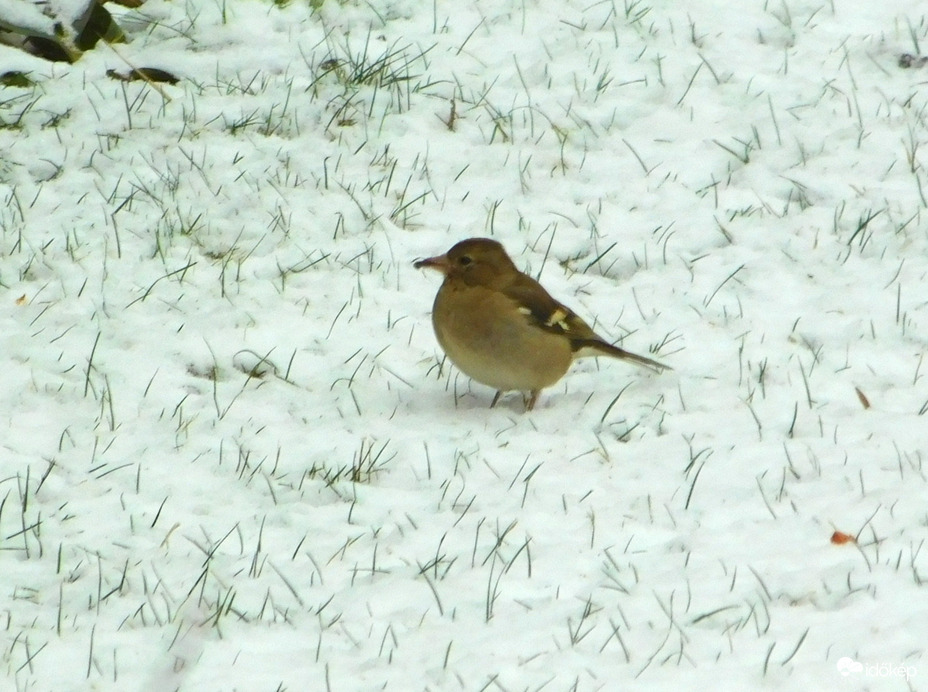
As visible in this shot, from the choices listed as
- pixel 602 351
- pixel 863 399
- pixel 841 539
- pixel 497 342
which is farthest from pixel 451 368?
pixel 841 539

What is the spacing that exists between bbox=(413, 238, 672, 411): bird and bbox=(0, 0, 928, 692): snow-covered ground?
0.18 m

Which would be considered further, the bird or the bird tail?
the bird tail

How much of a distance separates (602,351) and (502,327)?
1.42 feet

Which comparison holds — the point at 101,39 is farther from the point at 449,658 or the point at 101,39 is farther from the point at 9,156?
the point at 449,658

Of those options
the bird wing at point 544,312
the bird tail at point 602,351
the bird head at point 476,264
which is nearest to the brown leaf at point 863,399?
the bird tail at point 602,351

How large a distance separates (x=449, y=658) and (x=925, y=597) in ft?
4.50

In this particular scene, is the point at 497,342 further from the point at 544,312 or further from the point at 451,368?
the point at 451,368

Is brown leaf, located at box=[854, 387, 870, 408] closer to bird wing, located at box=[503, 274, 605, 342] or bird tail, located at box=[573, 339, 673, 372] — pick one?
bird tail, located at box=[573, 339, 673, 372]

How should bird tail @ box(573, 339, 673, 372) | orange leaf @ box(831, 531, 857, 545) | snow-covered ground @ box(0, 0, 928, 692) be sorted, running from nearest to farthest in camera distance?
snow-covered ground @ box(0, 0, 928, 692) < orange leaf @ box(831, 531, 857, 545) < bird tail @ box(573, 339, 673, 372)

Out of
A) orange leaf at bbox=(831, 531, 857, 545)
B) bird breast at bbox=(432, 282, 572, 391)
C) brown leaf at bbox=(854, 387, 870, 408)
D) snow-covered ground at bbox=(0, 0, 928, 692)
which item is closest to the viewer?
snow-covered ground at bbox=(0, 0, 928, 692)

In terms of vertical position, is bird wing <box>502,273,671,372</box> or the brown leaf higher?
bird wing <box>502,273,671,372</box>

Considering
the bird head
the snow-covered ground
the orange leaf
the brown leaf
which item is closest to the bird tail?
the snow-covered ground

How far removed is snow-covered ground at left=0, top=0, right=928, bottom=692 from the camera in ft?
12.8

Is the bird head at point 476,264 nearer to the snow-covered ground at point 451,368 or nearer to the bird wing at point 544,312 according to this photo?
the bird wing at point 544,312
